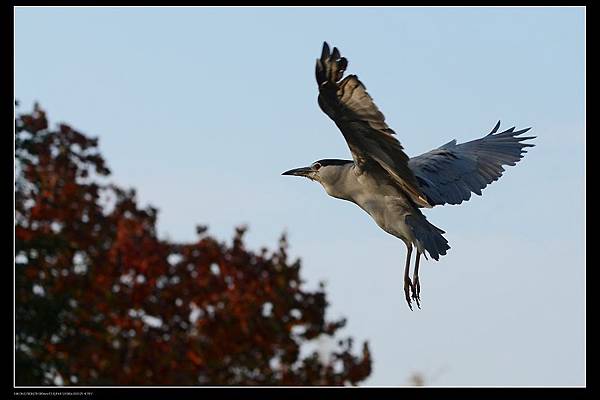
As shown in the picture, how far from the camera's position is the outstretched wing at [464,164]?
9.62 metres

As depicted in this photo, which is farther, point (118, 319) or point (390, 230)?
point (118, 319)

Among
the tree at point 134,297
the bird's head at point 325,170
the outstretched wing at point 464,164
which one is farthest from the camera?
the tree at point 134,297

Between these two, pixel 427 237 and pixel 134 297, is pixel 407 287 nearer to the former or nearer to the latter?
pixel 427 237

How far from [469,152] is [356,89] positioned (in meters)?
3.02

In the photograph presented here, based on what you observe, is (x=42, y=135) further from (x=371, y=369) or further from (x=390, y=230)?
(x=390, y=230)

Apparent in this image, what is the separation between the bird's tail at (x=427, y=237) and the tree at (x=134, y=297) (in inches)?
348

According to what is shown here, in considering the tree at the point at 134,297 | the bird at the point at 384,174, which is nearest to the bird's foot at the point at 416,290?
the bird at the point at 384,174

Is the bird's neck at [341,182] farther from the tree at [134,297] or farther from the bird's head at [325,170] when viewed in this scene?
the tree at [134,297]

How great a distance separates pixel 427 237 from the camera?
28.5 feet

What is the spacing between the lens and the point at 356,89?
7.89m

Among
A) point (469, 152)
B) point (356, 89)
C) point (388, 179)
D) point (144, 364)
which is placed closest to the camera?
point (356, 89)
